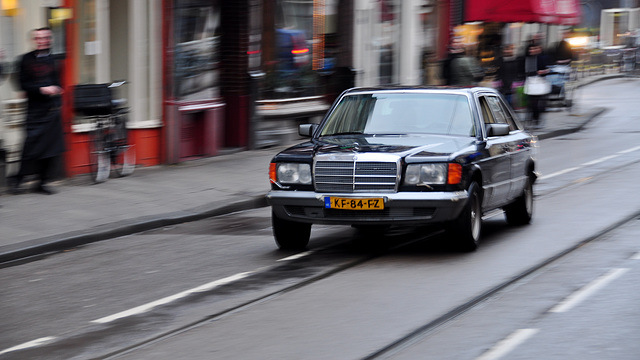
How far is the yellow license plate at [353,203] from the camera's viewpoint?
29.6 ft

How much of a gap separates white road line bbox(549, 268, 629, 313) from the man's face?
24.2ft

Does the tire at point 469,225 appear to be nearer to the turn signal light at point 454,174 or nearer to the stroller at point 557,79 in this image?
the turn signal light at point 454,174

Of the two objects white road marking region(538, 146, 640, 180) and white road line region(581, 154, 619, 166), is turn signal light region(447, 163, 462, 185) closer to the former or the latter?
white road marking region(538, 146, 640, 180)

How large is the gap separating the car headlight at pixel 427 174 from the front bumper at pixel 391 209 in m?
0.11

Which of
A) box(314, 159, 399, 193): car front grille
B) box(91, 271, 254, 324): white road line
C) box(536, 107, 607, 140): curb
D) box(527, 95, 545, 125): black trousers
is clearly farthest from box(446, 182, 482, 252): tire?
box(527, 95, 545, 125): black trousers

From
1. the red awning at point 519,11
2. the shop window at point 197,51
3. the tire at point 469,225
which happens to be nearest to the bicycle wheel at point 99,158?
the shop window at point 197,51

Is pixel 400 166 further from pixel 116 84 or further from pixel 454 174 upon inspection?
pixel 116 84

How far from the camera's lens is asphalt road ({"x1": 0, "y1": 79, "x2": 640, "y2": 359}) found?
6324 mm

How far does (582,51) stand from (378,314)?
42.3 m

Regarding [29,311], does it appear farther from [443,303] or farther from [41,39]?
[41,39]

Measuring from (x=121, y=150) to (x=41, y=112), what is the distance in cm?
193

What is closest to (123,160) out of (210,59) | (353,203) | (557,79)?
(210,59)

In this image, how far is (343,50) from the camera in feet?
72.4

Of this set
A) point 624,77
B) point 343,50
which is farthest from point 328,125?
point 624,77
